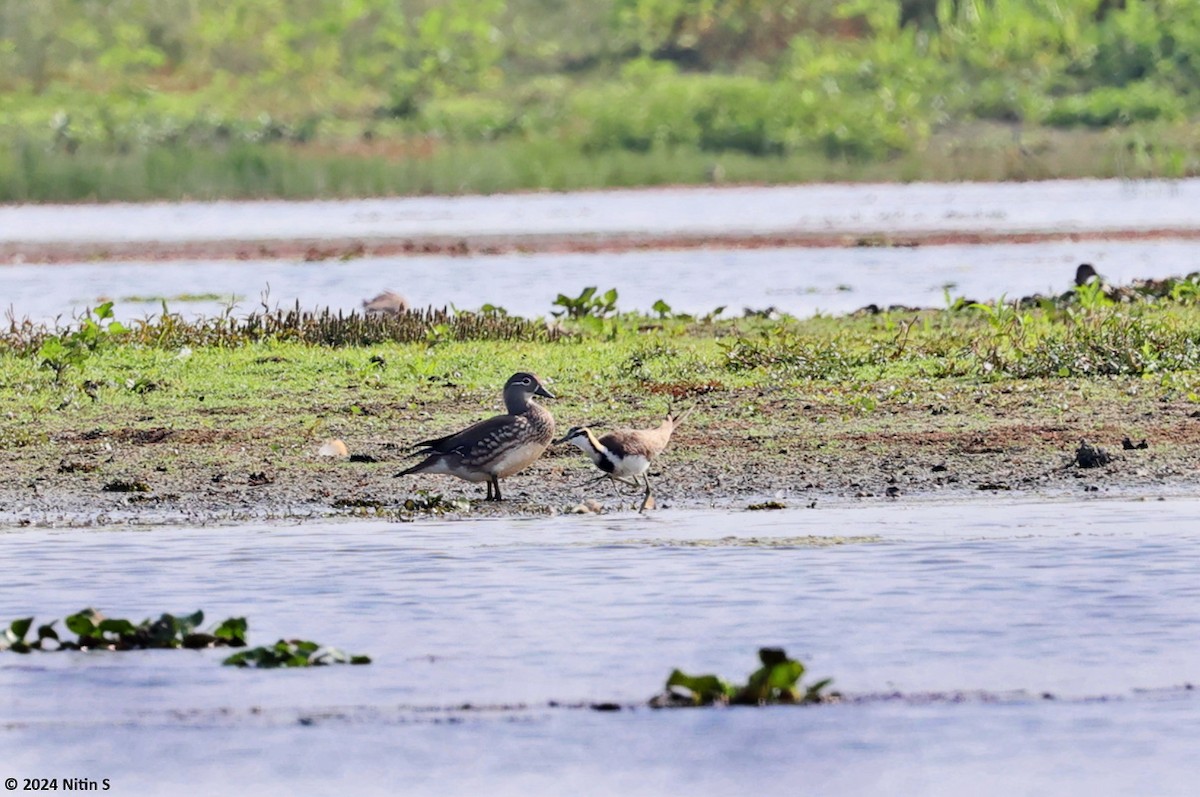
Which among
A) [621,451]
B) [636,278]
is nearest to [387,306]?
[621,451]

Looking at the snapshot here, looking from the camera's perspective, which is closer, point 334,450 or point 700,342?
point 334,450

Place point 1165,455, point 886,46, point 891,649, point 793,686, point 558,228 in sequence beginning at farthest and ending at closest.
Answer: point 886,46 → point 558,228 → point 1165,455 → point 891,649 → point 793,686

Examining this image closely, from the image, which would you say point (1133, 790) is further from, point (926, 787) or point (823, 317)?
point (823, 317)

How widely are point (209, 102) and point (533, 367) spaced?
50734 mm

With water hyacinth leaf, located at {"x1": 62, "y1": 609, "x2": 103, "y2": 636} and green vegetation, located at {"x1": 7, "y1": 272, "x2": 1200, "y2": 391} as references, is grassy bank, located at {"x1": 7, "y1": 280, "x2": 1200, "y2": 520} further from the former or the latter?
water hyacinth leaf, located at {"x1": 62, "y1": 609, "x2": 103, "y2": 636}

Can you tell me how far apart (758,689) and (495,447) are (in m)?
4.25

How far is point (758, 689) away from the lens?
321 inches

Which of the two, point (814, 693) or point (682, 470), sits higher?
→ point (814, 693)

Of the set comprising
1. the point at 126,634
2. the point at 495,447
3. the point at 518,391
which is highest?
the point at 518,391

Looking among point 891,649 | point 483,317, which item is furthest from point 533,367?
point 891,649

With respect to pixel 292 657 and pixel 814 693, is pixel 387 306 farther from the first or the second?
pixel 814 693

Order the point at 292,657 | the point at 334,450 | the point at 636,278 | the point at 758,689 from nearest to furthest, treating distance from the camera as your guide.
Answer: the point at 758,689 < the point at 292,657 < the point at 334,450 < the point at 636,278

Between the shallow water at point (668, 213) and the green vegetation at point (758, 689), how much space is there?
97.2 ft

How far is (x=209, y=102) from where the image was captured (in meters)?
65.9
